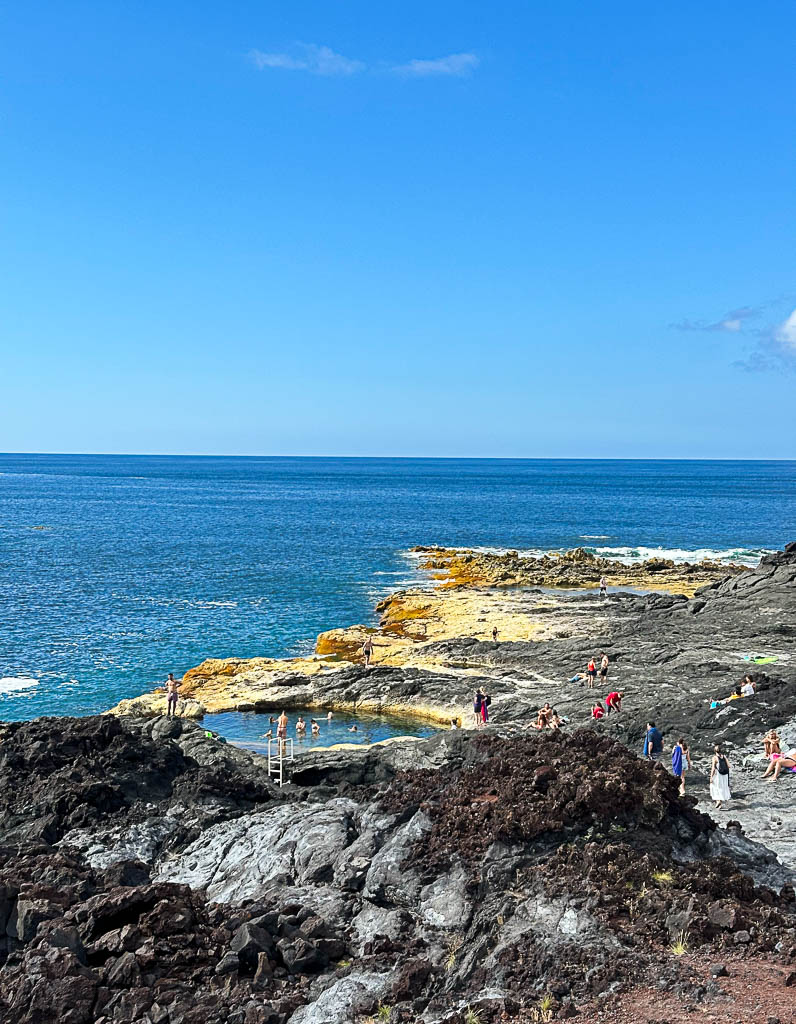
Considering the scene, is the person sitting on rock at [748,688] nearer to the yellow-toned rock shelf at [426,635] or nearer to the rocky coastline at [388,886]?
the rocky coastline at [388,886]

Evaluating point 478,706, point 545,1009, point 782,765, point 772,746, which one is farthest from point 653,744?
point 545,1009

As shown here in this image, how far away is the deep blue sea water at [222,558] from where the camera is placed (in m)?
48.7

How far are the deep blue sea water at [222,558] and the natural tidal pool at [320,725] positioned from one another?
6510 millimetres

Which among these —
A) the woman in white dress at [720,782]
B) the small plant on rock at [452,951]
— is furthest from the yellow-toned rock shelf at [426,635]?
the small plant on rock at [452,951]

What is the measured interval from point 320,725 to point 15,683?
16.6 metres

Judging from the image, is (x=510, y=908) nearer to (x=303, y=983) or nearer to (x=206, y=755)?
(x=303, y=983)

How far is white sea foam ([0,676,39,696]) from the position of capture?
4188cm

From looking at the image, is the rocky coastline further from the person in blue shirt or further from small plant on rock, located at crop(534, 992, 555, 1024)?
the person in blue shirt

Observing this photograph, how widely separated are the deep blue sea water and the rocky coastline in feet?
61.4

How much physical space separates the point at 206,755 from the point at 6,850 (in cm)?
941

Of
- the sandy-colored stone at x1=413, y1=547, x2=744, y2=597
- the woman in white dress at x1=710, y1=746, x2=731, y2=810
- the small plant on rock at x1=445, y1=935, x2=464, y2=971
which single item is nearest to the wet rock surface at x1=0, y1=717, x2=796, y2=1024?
the small plant on rock at x1=445, y1=935, x2=464, y2=971

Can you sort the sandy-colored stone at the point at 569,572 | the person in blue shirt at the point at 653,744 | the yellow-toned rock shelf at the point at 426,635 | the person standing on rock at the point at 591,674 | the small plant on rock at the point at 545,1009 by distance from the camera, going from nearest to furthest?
the small plant on rock at the point at 545,1009
the person in blue shirt at the point at 653,744
the person standing on rock at the point at 591,674
the yellow-toned rock shelf at the point at 426,635
the sandy-colored stone at the point at 569,572

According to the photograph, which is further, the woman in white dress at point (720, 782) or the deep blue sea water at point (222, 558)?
the deep blue sea water at point (222, 558)

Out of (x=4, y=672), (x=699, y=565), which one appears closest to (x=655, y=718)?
(x=4, y=672)
